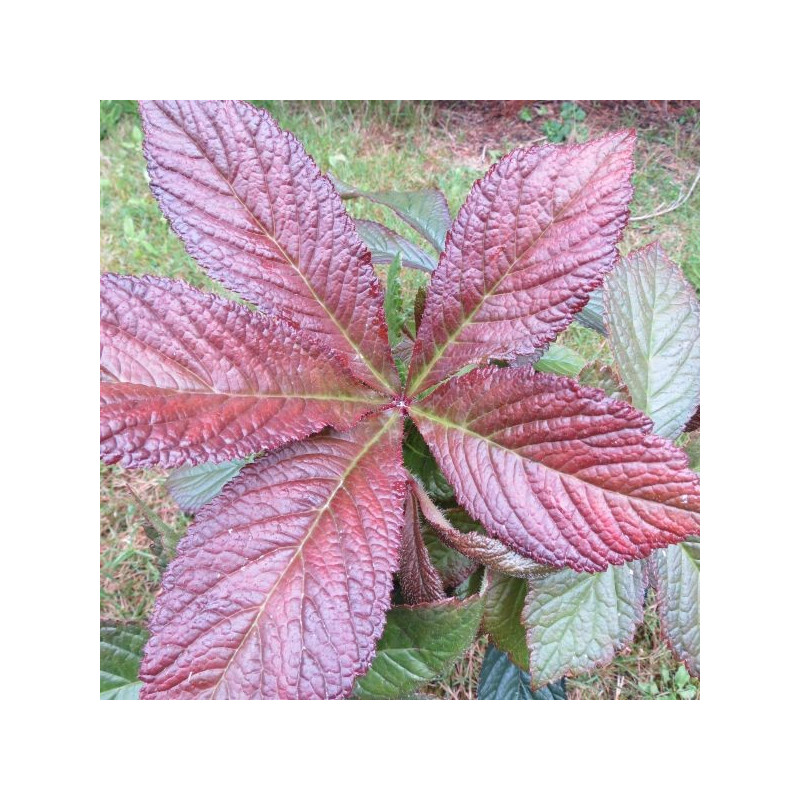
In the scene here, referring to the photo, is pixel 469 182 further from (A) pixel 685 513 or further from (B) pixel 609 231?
(A) pixel 685 513

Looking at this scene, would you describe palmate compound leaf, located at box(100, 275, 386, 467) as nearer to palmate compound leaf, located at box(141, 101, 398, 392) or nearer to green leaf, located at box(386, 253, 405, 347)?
palmate compound leaf, located at box(141, 101, 398, 392)

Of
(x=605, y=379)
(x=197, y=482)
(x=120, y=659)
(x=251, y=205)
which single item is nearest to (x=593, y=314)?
(x=605, y=379)

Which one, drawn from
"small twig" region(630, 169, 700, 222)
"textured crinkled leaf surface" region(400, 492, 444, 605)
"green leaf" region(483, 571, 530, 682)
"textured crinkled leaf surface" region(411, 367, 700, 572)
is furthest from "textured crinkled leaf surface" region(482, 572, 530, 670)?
"small twig" region(630, 169, 700, 222)

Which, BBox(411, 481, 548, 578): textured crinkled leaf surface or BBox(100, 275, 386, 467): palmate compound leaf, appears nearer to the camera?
BBox(100, 275, 386, 467): palmate compound leaf

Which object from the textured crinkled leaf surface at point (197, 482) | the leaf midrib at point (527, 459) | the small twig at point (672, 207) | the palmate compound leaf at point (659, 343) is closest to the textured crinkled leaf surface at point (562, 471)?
the leaf midrib at point (527, 459)

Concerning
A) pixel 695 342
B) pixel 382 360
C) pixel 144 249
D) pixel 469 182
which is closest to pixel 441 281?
pixel 382 360

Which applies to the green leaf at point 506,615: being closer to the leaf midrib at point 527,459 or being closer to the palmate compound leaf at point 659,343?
the palmate compound leaf at point 659,343

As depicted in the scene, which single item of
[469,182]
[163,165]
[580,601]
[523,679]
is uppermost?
[469,182]
